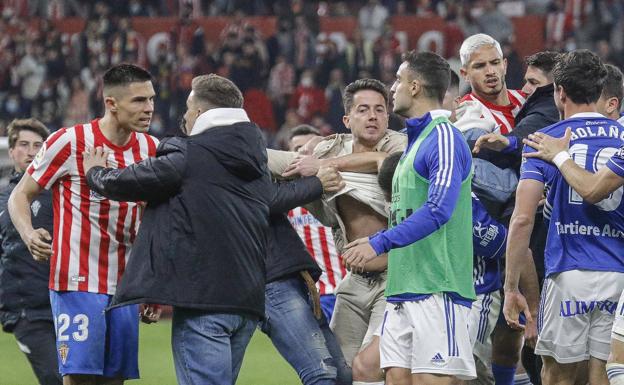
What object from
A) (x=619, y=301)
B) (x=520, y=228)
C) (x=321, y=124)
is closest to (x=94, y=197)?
(x=520, y=228)

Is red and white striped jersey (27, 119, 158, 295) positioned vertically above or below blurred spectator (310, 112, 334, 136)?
above

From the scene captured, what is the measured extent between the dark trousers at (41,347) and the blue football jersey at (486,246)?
297 cm

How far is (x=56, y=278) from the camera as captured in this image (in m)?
6.34

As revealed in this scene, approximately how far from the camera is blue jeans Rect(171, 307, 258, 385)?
532 cm

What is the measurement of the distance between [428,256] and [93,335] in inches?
76.8

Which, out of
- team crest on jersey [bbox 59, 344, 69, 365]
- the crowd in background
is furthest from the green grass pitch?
the crowd in background

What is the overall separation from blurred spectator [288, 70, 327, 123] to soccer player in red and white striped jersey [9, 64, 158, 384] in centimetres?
1332

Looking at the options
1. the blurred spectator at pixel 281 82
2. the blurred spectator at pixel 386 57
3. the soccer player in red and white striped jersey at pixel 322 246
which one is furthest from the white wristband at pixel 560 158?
the blurred spectator at pixel 281 82

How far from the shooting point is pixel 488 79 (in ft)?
23.3

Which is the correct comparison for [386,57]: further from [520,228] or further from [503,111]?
[520,228]

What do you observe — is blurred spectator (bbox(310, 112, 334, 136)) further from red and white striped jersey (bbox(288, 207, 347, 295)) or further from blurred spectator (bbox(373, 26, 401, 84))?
red and white striped jersey (bbox(288, 207, 347, 295))

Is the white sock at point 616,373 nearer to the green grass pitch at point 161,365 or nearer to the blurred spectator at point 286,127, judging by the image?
the green grass pitch at point 161,365

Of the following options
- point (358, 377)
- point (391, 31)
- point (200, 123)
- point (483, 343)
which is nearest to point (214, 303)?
point (200, 123)

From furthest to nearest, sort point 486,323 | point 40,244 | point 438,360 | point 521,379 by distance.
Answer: point 521,379, point 486,323, point 40,244, point 438,360
